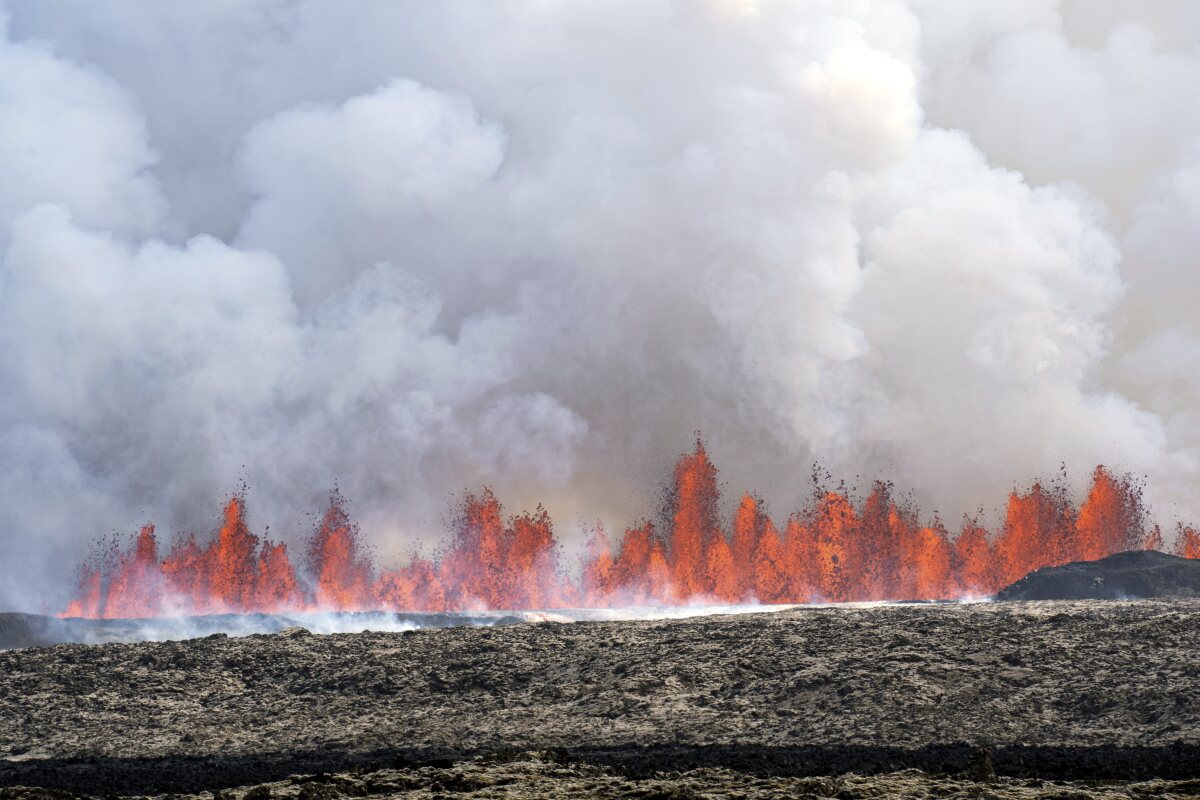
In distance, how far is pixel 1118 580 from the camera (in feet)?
194

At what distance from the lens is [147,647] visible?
38.7 m

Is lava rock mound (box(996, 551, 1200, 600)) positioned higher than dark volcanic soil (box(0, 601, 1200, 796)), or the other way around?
lava rock mound (box(996, 551, 1200, 600))

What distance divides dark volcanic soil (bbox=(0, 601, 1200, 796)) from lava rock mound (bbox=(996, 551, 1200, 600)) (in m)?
20.0

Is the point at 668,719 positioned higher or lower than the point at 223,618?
lower

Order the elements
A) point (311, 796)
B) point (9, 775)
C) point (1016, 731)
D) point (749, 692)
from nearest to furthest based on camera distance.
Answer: point (311, 796)
point (1016, 731)
point (9, 775)
point (749, 692)

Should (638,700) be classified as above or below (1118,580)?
below

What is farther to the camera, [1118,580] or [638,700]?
[1118,580]

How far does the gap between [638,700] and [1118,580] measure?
125 ft

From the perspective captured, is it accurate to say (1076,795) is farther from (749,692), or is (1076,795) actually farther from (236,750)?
(236,750)

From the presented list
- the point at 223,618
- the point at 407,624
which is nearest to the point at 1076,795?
the point at 407,624

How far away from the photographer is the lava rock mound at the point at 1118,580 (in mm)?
57375

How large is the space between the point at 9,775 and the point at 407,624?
1134 inches

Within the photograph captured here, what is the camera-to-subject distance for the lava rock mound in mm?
57375

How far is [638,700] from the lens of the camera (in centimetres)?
3141
